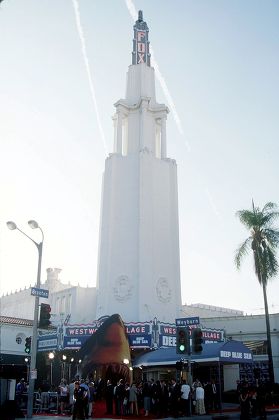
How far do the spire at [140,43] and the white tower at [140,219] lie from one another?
264cm

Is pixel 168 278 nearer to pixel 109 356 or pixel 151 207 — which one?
pixel 151 207

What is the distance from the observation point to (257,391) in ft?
74.3

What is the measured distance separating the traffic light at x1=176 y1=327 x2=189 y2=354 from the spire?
1900 inches

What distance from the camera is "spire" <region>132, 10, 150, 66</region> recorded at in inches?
2441

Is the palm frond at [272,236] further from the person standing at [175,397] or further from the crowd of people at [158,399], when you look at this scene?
the person standing at [175,397]

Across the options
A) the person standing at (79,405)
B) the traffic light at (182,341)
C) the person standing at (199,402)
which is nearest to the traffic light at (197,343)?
the traffic light at (182,341)

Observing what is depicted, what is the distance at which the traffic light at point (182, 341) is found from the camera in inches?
782

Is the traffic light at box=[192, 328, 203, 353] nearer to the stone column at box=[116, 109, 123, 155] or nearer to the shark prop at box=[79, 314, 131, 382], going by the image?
the shark prop at box=[79, 314, 131, 382]

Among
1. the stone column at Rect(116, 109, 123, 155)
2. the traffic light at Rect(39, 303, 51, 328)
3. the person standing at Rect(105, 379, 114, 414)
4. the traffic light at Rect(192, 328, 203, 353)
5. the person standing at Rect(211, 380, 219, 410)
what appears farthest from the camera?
the stone column at Rect(116, 109, 123, 155)

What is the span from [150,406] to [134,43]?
5011 cm

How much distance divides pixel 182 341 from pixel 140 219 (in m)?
31.8

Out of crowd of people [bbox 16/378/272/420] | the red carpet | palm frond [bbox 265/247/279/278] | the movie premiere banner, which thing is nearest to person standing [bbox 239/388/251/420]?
crowd of people [bbox 16/378/272/420]

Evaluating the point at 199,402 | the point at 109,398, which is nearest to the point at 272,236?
the point at 199,402

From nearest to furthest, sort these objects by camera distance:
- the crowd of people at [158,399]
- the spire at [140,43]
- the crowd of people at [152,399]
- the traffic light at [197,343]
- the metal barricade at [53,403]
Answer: the traffic light at [197,343] → the crowd of people at [152,399] → the crowd of people at [158,399] → the metal barricade at [53,403] → the spire at [140,43]
